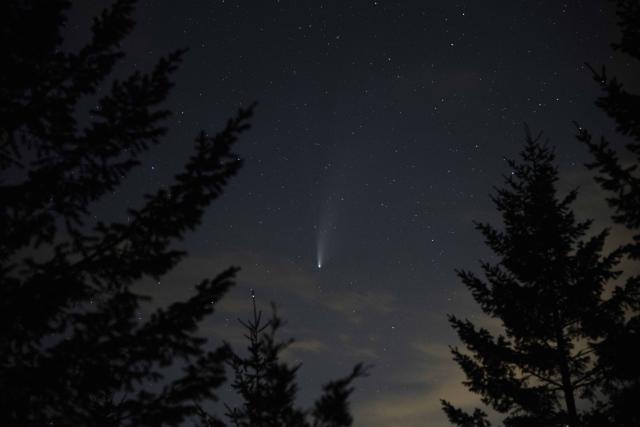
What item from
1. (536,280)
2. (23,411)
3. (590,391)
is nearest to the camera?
(23,411)

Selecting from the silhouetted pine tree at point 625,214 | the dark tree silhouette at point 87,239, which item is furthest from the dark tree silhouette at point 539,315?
the dark tree silhouette at point 87,239

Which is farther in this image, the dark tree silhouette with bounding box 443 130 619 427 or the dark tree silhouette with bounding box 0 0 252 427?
the dark tree silhouette with bounding box 443 130 619 427

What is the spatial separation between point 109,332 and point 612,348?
10.3 m

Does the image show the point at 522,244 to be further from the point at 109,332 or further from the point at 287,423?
the point at 109,332

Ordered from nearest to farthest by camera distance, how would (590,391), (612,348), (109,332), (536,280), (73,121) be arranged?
(109,332), (73,121), (612,348), (590,391), (536,280)

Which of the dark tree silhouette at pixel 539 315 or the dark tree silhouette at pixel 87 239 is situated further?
the dark tree silhouette at pixel 539 315

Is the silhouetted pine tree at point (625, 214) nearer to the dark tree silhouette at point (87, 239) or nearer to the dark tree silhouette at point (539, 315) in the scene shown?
the dark tree silhouette at point (539, 315)

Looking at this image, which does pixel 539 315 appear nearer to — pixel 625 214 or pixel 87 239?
pixel 625 214

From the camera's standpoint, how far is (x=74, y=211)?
505 cm

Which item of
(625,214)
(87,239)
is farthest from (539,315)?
(87,239)

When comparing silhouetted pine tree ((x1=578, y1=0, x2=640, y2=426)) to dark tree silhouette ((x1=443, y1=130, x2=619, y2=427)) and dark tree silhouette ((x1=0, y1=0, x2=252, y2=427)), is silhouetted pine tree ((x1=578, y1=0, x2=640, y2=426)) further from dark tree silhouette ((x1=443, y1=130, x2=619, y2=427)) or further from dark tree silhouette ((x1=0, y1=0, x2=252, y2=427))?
dark tree silhouette ((x1=0, y1=0, x2=252, y2=427))

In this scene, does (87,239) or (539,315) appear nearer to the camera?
(87,239)

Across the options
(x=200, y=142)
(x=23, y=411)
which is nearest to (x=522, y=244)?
(x=200, y=142)

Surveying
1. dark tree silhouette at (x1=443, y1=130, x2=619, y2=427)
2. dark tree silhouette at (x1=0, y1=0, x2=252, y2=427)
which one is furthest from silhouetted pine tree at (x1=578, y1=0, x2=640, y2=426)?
dark tree silhouette at (x1=0, y1=0, x2=252, y2=427)
